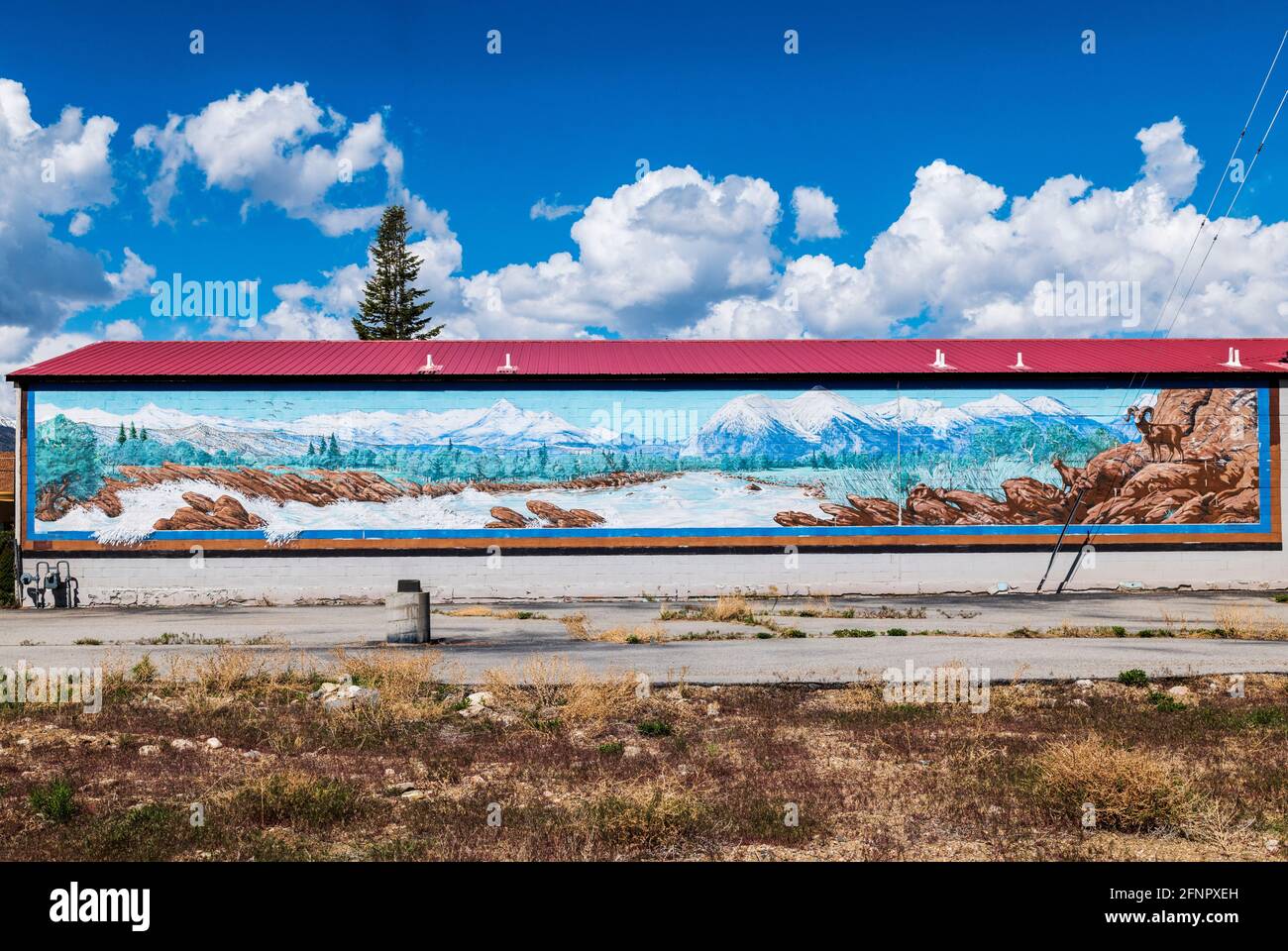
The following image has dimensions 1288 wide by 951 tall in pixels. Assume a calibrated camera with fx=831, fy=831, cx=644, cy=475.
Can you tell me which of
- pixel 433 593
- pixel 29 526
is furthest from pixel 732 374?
pixel 29 526

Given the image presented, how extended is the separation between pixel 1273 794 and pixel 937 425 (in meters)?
18.2

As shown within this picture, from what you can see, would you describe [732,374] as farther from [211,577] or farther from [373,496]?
[211,577]

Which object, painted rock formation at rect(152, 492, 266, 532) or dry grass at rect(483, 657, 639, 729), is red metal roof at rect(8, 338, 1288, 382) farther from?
dry grass at rect(483, 657, 639, 729)

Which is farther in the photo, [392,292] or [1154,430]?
[392,292]

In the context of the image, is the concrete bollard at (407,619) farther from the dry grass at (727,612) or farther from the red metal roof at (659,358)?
the red metal roof at (659,358)

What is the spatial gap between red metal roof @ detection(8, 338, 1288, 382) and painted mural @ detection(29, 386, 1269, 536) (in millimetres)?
699

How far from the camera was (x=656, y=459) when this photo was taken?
2364cm

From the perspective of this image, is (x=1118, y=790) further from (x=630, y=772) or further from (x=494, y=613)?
(x=494, y=613)

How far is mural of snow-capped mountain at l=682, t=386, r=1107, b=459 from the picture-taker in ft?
78.2

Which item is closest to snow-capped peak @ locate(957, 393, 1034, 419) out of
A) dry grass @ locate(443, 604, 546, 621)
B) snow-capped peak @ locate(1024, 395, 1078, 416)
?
snow-capped peak @ locate(1024, 395, 1078, 416)

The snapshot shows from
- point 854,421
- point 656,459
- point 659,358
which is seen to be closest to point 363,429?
point 656,459

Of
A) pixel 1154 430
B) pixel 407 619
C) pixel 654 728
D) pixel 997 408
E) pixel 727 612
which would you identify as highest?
pixel 997 408

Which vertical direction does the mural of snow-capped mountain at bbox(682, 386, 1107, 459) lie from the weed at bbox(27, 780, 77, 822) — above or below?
above

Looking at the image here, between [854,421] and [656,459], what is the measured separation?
19.1 feet
